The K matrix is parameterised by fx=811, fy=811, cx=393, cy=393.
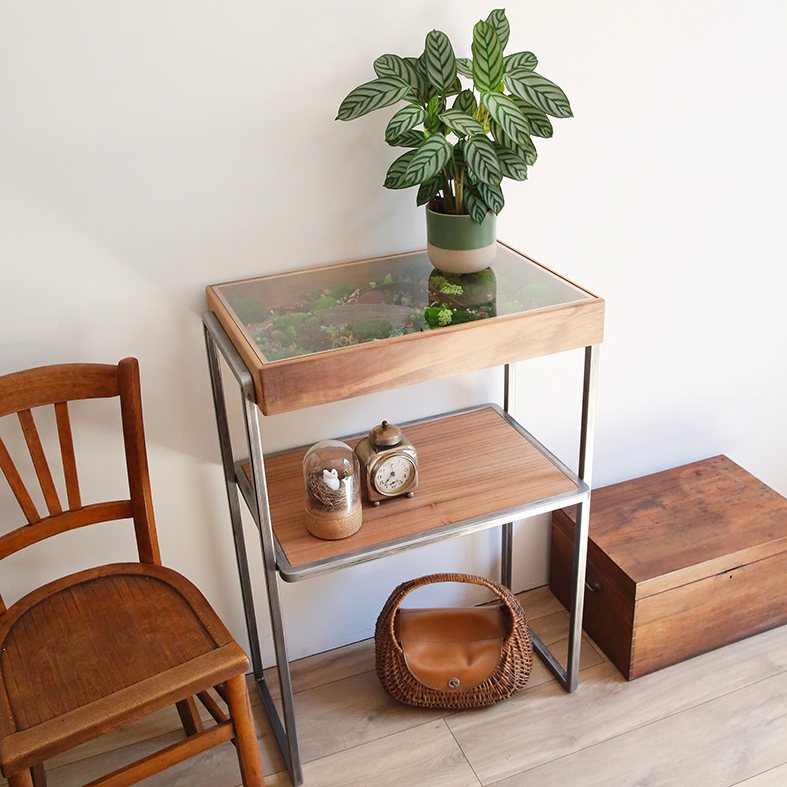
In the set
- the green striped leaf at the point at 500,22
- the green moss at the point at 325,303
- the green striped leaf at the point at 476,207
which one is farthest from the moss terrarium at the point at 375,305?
the green striped leaf at the point at 500,22

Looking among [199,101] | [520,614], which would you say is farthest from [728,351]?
[199,101]

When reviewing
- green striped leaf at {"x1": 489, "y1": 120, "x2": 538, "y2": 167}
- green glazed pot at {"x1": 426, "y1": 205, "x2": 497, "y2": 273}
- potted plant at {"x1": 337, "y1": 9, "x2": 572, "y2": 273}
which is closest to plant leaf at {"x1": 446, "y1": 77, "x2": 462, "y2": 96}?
potted plant at {"x1": 337, "y1": 9, "x2": 572, "y2": 273}

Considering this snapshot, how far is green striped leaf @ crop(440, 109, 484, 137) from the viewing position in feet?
4.87

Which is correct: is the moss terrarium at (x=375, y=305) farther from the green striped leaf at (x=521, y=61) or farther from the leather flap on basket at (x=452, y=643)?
the leather flap on basket at (x=452, y=643)

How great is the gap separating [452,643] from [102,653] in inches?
33.0

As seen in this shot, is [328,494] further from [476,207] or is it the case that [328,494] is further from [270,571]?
[476,207]

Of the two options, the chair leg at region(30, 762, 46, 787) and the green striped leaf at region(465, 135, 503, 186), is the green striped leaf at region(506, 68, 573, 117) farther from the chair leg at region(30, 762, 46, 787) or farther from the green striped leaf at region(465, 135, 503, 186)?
the chair leg at region(30, 762, 46, 787)

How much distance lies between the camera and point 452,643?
6.36 feet

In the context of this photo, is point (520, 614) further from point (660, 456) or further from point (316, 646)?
point (660, 456)

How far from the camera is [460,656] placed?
1919mm

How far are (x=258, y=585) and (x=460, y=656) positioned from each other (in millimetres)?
524

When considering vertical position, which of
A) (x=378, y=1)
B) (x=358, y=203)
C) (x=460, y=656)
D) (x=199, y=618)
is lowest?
(x=460, y=656)

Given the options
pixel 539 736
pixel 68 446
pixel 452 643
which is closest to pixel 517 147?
pixel 68 446

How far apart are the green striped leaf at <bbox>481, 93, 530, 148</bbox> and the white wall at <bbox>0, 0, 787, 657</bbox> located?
26 cm
